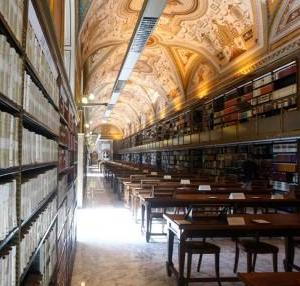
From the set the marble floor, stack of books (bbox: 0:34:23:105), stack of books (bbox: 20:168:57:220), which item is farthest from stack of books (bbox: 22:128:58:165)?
the marble floor

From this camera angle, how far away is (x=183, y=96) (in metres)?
19.7

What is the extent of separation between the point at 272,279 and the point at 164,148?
1960 centimetres

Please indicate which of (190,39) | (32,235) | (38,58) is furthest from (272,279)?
(190,39)

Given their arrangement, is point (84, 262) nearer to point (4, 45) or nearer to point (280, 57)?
point (4, 45)

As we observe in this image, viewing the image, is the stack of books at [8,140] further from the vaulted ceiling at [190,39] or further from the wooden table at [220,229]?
the vaulted ceiling at [190,39]

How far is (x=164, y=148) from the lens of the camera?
21.9 metres

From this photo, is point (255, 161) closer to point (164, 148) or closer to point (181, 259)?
point (181, 259)

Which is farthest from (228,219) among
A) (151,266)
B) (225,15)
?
(225,15)

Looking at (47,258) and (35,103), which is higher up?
(35,103)

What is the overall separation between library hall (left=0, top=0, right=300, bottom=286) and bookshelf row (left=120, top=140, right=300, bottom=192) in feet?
0.17

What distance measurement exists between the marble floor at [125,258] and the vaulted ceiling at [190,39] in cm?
617

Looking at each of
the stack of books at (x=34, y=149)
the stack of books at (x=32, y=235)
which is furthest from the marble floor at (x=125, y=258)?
the stack of books at (x=34, y=149)

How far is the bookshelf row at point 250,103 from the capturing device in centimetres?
930

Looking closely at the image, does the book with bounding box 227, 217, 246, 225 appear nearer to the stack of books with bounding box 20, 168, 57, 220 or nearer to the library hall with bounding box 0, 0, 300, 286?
the library hall with bounding box 0, 0, 300, 286
